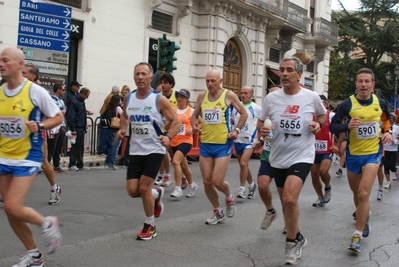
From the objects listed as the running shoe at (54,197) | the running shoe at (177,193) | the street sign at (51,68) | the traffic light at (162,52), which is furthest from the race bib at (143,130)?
the street sign at (51,68)

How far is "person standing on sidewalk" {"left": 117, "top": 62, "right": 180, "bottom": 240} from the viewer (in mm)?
7148

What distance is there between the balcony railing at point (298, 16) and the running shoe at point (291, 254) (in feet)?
86.8

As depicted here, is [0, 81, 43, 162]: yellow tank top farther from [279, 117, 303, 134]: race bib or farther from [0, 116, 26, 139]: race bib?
[279, 117, 303, 134]: race bib

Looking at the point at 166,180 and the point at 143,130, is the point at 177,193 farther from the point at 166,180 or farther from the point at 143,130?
the point at 143,130

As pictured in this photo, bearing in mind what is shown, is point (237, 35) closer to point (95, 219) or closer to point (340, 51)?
point (95, 219)

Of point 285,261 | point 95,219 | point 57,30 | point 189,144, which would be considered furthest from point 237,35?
point 285,261

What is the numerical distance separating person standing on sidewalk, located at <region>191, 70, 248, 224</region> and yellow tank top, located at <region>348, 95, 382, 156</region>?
1.71 meters

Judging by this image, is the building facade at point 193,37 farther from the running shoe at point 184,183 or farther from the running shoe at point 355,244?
the running shoe at point 355,244

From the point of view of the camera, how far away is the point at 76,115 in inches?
574

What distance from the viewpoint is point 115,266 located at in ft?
19.4

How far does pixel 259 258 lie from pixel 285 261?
0.38 m

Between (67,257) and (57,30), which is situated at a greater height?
(57,30)

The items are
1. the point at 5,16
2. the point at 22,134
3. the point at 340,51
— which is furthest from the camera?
the point at 340,51

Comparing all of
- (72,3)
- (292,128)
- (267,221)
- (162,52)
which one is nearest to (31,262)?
(292,128)
